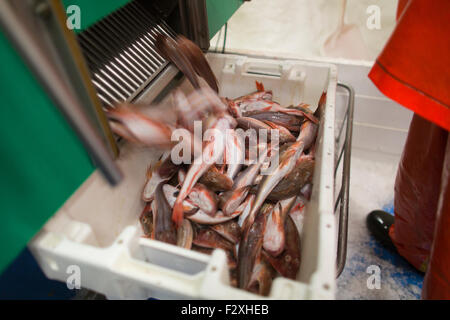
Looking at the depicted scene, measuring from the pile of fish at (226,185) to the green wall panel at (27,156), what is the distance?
0.28m

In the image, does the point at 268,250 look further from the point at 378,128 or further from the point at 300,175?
the point at 378,128

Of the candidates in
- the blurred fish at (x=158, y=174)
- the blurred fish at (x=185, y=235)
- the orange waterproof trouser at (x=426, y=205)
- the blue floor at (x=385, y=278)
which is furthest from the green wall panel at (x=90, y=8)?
the orange waterproof trouser at (x=426, y=205)

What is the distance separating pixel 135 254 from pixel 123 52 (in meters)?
0.77

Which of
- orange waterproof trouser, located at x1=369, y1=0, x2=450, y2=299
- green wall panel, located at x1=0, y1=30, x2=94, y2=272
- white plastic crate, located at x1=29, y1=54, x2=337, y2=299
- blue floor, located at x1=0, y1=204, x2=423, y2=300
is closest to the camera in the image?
green wall panel, located at x1=0, y1=30, x2=94, y2=272

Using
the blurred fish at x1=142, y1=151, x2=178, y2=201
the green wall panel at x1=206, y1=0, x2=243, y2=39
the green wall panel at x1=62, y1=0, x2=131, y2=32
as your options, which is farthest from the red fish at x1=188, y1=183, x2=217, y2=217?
the green wall panel at x1=206, y1=0, x2=243, y2=39

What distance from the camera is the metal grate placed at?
3.29ft

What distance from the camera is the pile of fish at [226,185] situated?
92 centimetres

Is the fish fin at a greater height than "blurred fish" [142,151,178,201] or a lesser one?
greater

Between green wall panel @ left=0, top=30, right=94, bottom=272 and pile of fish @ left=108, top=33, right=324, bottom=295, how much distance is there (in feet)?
0.93

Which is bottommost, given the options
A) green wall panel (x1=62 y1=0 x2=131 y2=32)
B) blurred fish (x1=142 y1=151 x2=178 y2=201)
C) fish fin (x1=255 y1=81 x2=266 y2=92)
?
blurred fish (x1=142 y1=151 x2=178 y2=201)

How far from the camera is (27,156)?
0.52 metres

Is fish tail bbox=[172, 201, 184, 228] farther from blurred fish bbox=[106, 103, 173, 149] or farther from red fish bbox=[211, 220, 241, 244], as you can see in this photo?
blurred fish bbox=[106, 103, 173, 149]

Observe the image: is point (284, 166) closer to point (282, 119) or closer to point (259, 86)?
point (282, 119)

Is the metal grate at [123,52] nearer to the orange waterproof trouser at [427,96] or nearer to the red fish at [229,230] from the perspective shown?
the red fish at [229,230]
